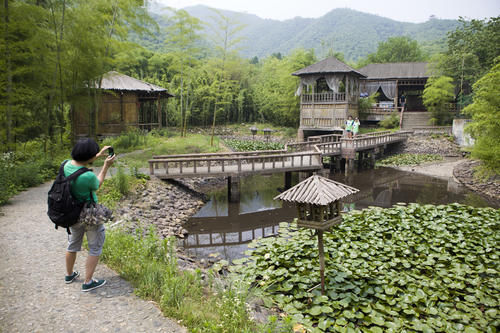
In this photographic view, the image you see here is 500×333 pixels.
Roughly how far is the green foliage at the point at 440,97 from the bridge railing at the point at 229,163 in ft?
48.0

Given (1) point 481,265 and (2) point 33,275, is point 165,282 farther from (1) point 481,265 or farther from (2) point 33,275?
(1) point 481,265

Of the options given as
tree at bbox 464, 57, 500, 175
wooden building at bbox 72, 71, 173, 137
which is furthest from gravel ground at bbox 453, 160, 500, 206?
wooden building at bbox 72, 71, 173, 137

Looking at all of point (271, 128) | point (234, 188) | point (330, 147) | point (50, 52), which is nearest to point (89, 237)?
point (234, 188)

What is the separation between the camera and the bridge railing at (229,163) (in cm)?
1155

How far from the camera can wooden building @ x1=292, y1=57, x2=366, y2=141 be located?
21531 mm

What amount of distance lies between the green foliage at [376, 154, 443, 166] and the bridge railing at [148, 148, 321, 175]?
846 centimetres

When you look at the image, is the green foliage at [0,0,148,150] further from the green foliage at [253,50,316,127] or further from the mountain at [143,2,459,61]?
the mountain at [143,2,459,61]

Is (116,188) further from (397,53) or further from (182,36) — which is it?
(397,53)

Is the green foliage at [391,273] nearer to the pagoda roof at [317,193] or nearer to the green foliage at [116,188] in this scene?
the pagoda roof at [317,193]

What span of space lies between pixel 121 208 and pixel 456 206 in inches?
355

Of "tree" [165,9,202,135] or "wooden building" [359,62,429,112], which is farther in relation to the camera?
"wooden building" [359,62,429,112]

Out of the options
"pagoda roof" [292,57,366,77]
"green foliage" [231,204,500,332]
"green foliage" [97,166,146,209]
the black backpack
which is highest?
"pagoda roof" [292,57,366,77]

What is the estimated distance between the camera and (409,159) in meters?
20.4

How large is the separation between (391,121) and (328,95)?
235 inches
